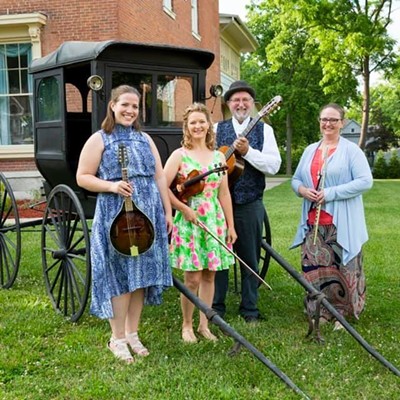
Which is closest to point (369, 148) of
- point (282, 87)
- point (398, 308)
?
point (282, 87)

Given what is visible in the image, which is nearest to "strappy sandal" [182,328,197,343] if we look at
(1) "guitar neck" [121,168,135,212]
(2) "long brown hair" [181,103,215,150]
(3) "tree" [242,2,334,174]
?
(1) "guitar neck" [121,168,135,212]

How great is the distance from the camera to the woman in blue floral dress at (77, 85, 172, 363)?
4027 millimetres

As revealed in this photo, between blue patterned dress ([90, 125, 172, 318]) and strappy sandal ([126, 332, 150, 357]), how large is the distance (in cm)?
34

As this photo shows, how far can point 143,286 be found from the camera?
4129 millimetres

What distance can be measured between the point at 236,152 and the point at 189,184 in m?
0.60

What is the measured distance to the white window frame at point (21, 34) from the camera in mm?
12305

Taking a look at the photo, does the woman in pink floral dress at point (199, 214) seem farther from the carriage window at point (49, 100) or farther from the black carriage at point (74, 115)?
the carriage window at point (49, 100)

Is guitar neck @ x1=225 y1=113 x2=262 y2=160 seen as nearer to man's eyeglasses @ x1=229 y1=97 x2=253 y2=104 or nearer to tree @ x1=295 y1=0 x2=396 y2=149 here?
man's eyeglasses @ x1=229 y1=97 x2=253 y2=104

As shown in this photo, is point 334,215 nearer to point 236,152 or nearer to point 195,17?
point 236,152

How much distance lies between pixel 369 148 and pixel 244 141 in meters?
49.7

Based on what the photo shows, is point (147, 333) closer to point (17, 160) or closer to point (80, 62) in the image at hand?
point (80, 62)

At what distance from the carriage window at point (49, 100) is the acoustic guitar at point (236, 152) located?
1.76 metres

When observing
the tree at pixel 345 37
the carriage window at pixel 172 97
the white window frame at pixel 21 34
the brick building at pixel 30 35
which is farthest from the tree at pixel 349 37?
the carriage window at pixel 172 97

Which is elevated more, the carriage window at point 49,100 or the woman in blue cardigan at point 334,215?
the carriage window at point 49,100
